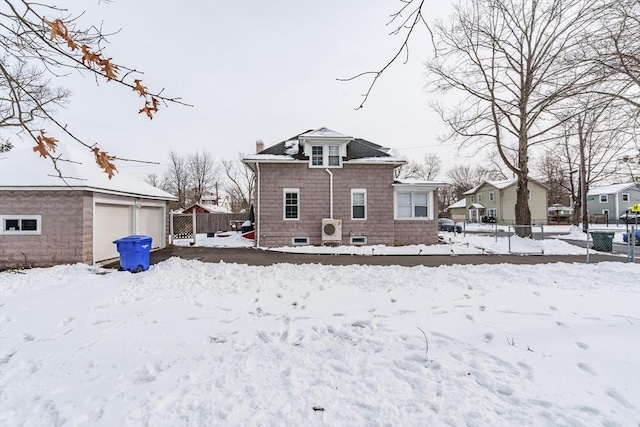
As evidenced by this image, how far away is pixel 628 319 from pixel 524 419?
12.9ft

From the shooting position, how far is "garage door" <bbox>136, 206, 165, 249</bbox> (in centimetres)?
1346

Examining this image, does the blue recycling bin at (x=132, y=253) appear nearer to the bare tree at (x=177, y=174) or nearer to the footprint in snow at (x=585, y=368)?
the footprint in snow at (x=585, y=368)

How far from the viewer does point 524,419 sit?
250 cm

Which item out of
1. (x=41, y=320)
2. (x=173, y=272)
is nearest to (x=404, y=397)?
(x=41, y=320)

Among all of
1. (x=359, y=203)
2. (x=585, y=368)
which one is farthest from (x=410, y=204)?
(x=585, y=368)

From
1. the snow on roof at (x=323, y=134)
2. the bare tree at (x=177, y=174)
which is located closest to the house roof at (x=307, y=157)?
the snow on roof at (x=323, y=134)

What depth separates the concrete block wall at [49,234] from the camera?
975cm

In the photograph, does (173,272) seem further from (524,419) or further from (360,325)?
(524,419)

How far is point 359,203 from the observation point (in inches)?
603

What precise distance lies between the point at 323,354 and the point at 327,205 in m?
11.5

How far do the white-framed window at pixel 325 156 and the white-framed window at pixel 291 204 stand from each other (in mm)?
1727

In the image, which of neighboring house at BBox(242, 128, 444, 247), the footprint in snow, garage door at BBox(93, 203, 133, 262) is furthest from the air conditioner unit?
the footprint in snow

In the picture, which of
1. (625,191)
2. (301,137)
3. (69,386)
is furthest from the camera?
(625,191)

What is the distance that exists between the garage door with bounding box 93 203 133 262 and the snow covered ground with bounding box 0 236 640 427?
12.3ft
